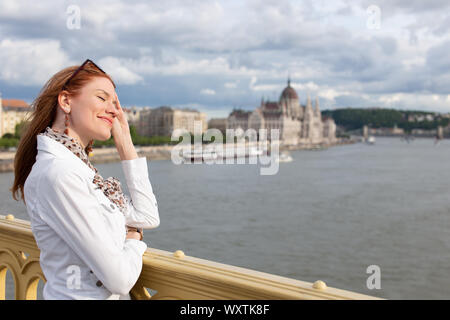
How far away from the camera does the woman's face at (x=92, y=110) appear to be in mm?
974

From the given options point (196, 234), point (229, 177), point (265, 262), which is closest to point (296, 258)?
point (265, 262)

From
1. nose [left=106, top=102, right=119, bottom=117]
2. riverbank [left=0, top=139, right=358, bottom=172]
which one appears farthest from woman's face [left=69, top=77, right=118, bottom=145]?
riverbank [left=0, top=139, right=358, bottom=172]

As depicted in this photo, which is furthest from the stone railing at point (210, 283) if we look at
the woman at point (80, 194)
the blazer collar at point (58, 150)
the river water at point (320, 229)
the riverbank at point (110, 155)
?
the riverbank at point (110, 155)

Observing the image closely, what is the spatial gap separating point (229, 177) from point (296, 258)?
637 inches

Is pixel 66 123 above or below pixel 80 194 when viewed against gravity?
above

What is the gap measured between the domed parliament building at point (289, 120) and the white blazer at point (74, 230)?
62.6 meters

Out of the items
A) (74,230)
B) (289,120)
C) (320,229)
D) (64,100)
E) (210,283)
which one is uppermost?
(289,120)

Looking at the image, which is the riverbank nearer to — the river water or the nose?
the river water

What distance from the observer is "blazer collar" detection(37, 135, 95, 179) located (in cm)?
90

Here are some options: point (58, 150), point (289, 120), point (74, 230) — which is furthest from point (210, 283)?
point (289, 120)

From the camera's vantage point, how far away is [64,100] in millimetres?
967

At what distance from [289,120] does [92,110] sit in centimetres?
6931

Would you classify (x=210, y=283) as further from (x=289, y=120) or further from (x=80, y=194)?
(x=289, y=120)

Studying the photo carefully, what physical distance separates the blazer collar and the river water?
7100 millimetres
